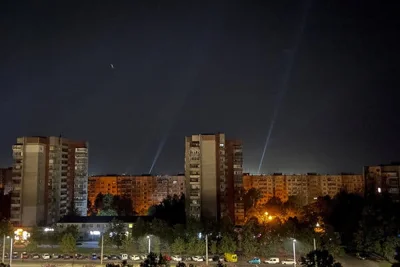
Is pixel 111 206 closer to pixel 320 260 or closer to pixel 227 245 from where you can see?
pixel 227 245

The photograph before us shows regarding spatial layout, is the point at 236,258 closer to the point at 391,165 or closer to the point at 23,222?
the point at 23,222

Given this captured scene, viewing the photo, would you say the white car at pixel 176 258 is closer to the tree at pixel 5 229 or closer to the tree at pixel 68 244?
the tree at pixel 68 244

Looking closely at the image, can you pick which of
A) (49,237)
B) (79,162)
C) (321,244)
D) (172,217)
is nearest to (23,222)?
(49,237)

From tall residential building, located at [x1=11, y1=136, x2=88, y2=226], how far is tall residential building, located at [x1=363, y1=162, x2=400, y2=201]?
26.5 metres

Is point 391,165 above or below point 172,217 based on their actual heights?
above

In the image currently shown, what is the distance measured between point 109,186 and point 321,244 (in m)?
32.8

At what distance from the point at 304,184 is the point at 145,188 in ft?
62.0

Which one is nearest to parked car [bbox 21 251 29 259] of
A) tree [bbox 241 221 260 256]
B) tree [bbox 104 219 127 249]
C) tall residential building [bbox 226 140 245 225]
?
tree [bbox 104 219 127 249]

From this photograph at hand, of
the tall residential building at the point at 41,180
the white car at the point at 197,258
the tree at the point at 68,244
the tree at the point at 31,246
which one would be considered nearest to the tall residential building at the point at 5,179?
the tall residential building at the point at 41,180

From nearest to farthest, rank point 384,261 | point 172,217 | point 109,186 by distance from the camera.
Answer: point 384,261 < point 172,217 < point 109,186

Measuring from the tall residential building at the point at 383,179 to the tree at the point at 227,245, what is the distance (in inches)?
748

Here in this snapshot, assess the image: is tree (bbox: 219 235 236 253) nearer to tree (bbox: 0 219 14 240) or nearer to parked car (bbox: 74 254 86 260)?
parked car (bbox: 74 254 86 260)

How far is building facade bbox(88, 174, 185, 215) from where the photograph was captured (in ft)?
151

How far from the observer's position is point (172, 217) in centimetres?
3152
